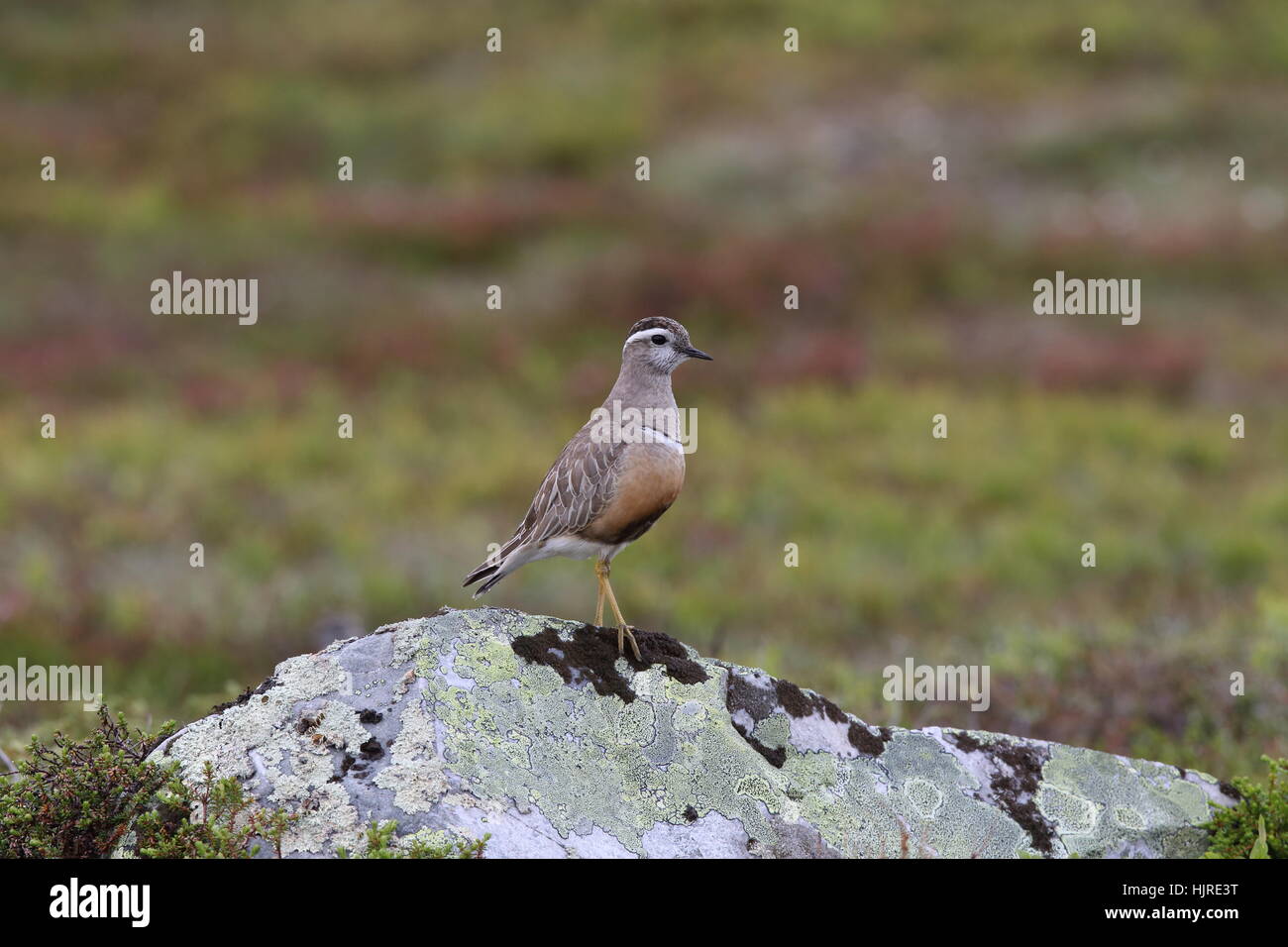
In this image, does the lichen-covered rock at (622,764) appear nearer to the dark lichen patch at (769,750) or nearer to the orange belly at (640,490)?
the dark lichen patch at (769,750)

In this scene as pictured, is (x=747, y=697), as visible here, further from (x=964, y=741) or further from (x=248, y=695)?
(x=248, y=695)

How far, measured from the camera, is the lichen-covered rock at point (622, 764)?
4691 mm

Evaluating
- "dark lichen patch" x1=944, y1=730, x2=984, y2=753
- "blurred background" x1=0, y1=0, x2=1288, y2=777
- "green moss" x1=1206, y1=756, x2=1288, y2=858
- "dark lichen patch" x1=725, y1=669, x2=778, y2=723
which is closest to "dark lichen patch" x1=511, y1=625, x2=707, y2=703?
"dark lichen patch" x1=725, y1=669, x2=778, y2=723

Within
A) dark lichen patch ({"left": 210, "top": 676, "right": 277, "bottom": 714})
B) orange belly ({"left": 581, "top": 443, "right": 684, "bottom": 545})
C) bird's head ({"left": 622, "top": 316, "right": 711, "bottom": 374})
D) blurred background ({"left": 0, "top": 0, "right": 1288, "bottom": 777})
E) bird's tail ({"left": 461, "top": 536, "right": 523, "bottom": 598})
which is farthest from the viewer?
blurred background ({"left": 0, "top": 0, "right": 1288, "bottom": 777})

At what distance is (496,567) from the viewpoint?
5.97 metres

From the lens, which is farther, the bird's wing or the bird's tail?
the bird's tail

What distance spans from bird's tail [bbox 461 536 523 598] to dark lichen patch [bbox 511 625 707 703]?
0.52 m

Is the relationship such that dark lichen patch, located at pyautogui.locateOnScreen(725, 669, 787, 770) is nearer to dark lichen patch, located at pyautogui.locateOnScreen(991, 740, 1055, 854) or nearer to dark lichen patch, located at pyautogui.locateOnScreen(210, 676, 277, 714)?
dark lichen patch, located at pyautogui.locateOnScreen(991, 740, 1055, 854)

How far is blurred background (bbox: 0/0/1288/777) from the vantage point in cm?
1173

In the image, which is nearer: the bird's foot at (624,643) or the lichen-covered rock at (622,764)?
the lichen-covered rock at (622,764)

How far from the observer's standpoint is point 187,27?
32875 mm

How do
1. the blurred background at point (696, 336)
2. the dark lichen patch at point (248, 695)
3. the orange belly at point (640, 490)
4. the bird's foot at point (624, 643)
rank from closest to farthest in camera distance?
1. the dark lichen patch at point (248, 695)
2. the bird's foot at point (624, 643)
3. the orange belly at point (640, 490)
4. the blurred background at point (696, 336)

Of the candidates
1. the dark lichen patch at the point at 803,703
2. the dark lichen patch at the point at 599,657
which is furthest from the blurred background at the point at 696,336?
the dark lichen patch at the point at 599,657

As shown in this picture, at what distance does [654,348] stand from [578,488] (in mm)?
788
